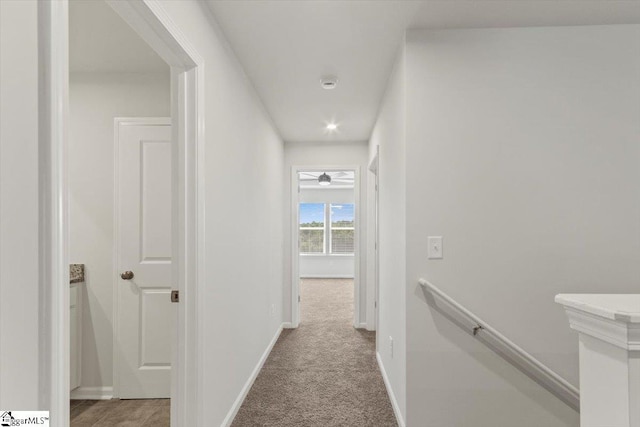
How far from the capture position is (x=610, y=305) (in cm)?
78

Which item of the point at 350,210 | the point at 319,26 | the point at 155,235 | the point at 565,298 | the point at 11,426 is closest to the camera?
the point at 11,426

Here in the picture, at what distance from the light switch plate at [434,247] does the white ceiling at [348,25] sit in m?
1.26

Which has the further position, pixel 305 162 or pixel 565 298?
pixel 305 162

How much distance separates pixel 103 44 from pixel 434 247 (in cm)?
250

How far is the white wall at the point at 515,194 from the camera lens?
2090 millimetres

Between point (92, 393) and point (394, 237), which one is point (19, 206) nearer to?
point (394, 237)

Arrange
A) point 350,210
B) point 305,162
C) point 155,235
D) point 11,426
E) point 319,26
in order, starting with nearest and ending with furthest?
point 11,426, point 319,26, point 155,235, point 305,162, point 350,210

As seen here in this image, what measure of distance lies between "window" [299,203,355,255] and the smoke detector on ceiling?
661 cm

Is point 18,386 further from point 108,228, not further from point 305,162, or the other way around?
point 305,162

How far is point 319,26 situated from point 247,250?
65.9 inches

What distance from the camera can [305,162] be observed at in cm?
495

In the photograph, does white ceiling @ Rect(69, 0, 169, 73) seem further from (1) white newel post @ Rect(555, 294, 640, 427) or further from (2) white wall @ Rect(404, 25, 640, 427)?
(1) white newel post @ Rect(555, 294, 640, 427)

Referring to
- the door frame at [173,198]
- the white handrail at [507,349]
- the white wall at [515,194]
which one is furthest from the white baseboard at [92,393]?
the white handrail at [507,349]

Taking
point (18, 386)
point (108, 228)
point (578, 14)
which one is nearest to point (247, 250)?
point (108, 228)
